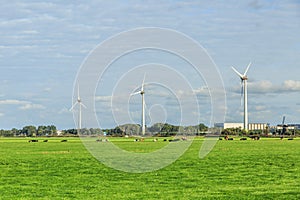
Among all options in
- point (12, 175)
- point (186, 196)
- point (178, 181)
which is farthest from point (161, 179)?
point (12, 175)

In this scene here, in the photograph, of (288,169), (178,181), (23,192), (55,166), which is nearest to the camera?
(23,192)

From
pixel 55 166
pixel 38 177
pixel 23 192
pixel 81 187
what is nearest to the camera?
pixel 23 192

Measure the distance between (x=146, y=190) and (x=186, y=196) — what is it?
10.1ft

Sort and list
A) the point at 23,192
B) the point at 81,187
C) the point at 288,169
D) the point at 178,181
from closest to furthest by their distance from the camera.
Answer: the point at 23,192 → the point at 81,187 → the point at 178,181 → the point at 288,169

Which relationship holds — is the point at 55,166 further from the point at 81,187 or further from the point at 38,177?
the point at 81,187

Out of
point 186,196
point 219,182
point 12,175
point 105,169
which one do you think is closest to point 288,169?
point 219,182

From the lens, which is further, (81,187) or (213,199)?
(81,187)

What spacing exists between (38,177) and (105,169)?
665cm

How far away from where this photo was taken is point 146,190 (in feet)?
98.6

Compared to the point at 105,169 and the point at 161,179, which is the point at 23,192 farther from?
the point at 105,169

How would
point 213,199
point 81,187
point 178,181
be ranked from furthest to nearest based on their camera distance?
point 178,181 → point 81,187 → point 213,199

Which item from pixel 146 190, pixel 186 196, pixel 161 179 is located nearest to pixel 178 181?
pixel 161 179

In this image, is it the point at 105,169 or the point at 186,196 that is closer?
the point at 186,196

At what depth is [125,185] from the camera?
32.4 meters
